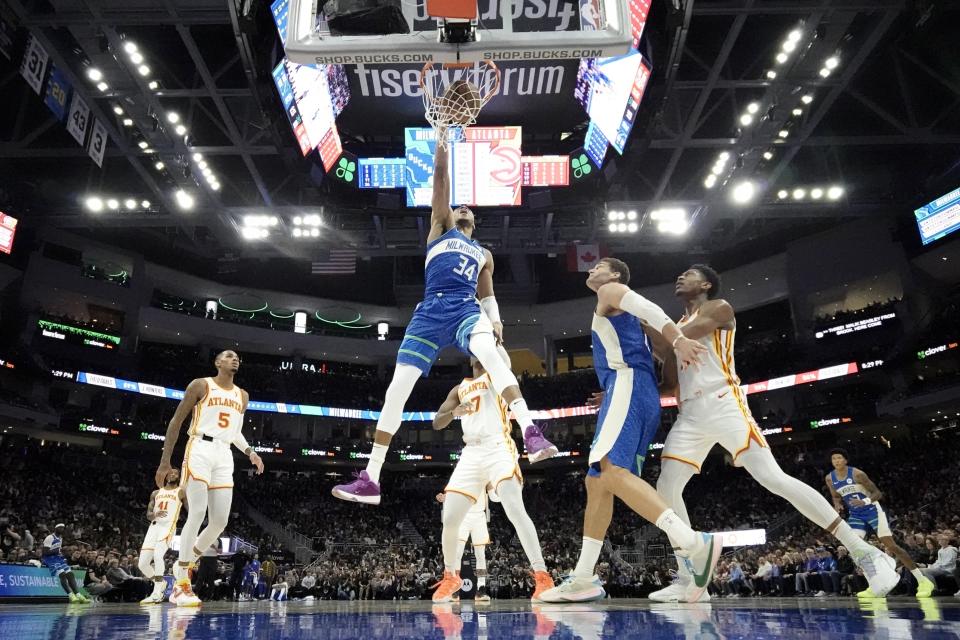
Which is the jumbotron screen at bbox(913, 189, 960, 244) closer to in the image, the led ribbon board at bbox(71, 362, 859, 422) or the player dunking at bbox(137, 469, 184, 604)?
the led ribbon board at bbox(71, 362, 859, 422)

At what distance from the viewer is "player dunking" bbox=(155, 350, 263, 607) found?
18.9 ft

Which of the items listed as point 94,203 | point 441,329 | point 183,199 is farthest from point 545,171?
point 441,329

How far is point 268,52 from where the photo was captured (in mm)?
12242

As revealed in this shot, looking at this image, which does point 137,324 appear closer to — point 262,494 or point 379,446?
point 262,494

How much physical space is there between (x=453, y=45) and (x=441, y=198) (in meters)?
1.17

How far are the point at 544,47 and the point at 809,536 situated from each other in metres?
19.9

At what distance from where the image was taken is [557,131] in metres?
18.3

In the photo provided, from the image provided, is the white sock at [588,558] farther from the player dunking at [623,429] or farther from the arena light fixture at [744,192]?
the arena light fixture at [744,192]

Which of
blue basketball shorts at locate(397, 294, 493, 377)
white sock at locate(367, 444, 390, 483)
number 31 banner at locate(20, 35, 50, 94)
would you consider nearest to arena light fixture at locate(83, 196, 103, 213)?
number 31 banner at locate(20, 35, 50, 94)

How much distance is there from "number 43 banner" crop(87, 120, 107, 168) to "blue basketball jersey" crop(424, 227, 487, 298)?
12999 millimetres

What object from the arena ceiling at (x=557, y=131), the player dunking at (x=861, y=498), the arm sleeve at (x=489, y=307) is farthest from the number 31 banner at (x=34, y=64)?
the player dunking at (x=861, y=498)

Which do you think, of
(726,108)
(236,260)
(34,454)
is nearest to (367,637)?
(726,108)

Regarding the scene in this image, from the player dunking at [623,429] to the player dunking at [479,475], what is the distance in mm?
1156

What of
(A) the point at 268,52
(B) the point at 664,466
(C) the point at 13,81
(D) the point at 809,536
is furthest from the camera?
(D) the point at 809,536
